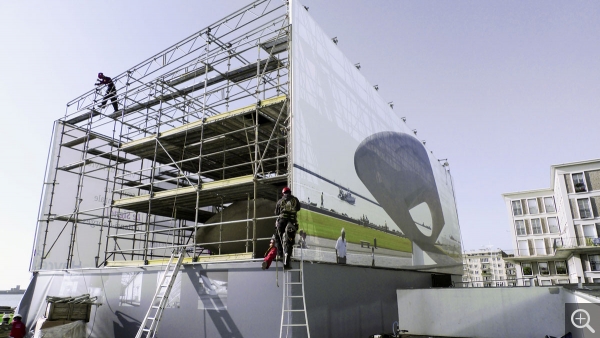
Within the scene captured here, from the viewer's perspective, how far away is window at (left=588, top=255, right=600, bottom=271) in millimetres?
40875

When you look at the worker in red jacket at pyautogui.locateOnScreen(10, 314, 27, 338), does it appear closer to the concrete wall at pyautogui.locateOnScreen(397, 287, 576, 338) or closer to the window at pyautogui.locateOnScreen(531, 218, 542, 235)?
the concrete wall at pyautogui.locateOnScreen(397, 287, 576, 338)

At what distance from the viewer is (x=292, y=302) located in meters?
9.19

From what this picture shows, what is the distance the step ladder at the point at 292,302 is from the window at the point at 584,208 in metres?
44.2

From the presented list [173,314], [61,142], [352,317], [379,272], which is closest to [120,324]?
[173,314]

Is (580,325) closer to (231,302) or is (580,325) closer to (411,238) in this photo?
(231,302)

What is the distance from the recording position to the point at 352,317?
1133cm

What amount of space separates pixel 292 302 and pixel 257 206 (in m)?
4.93

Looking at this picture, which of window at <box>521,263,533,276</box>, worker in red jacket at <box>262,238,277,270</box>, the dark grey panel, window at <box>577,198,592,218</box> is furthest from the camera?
window at <box>521,263,533,276</box>

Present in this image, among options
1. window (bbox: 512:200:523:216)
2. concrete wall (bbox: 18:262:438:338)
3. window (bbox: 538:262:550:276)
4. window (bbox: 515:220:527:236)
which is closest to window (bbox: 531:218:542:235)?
window (bbox: 515:220:527:236)

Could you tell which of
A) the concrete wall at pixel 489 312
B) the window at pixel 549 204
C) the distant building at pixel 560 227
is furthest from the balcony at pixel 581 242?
the concrete wall at pixel 489 312

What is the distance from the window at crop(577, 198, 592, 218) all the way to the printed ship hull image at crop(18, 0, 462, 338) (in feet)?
102

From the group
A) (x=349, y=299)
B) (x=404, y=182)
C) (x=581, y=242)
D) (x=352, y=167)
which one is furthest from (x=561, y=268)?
(x=349, y=299)

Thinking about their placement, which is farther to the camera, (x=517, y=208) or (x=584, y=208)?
(x=517, y=208)

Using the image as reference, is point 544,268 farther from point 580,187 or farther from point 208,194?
point 208,194
